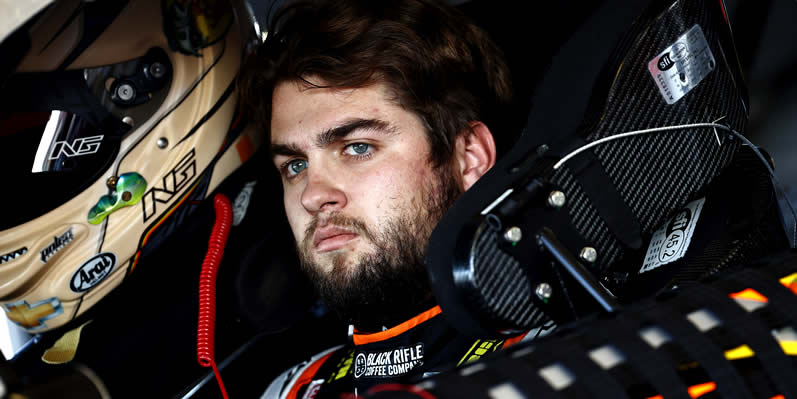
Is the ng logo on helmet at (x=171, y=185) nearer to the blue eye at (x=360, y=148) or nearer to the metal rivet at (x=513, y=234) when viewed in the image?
the blue eye at (x=360, y=148)

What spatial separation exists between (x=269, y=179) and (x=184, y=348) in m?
0.40

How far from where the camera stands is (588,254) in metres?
0.77

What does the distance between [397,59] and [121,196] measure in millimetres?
586

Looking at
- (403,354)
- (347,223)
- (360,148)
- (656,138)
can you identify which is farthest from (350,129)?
(656,138)

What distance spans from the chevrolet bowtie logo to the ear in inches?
31.6

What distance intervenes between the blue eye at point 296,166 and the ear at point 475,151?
298 mm

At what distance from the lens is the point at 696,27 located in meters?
0.93

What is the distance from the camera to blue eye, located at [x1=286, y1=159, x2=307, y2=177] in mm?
1274

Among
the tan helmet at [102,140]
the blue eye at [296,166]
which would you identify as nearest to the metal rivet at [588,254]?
the blue eye at [296,166]

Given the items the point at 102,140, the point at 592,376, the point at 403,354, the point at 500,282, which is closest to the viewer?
the point at 592,376

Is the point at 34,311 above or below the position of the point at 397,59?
below

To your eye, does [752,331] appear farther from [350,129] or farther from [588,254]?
[350,129]

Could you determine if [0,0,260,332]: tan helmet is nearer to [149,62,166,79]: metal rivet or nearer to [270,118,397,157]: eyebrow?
[149,62,166,79]: metal rivet

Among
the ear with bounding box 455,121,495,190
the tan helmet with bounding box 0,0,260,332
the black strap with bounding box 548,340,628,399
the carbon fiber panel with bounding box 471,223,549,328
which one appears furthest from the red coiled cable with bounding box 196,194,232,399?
the black strap with bounding box 548,340,628,399
